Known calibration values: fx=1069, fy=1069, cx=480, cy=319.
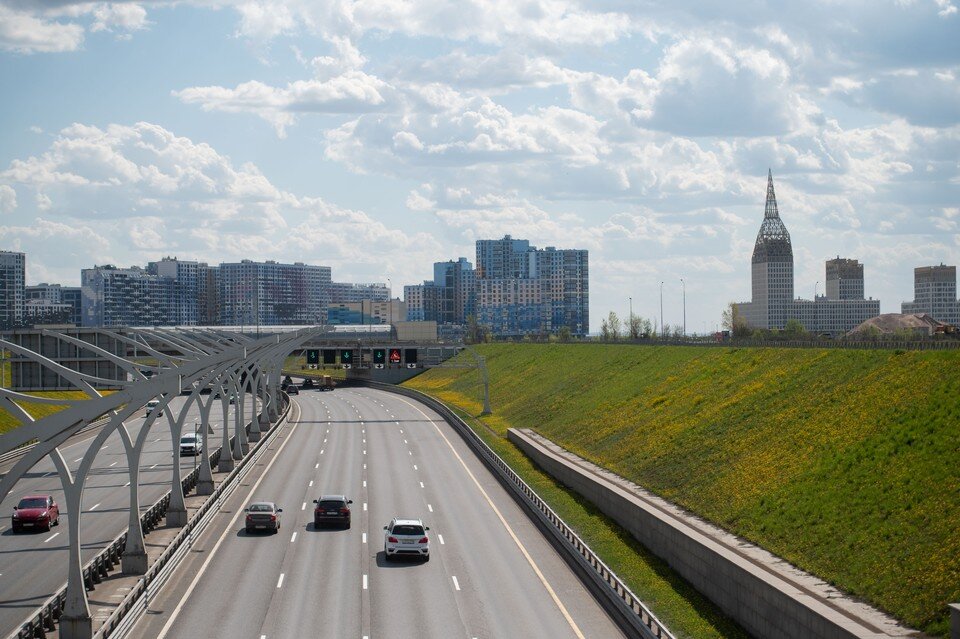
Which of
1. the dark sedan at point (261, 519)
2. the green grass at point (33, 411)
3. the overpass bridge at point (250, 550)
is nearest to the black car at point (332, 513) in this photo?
the overpass bridge at point (250, 550)

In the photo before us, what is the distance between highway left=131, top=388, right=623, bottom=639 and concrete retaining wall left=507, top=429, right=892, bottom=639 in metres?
3.38

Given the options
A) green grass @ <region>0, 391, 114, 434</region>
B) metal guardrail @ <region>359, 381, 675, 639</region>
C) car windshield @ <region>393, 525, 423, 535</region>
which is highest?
green grass @ <region>0, 391, 114, 434</region>

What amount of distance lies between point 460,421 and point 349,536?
142ft

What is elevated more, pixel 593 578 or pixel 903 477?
pixel 903 477

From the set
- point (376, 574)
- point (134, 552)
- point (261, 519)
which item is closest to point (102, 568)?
point (134, 552)

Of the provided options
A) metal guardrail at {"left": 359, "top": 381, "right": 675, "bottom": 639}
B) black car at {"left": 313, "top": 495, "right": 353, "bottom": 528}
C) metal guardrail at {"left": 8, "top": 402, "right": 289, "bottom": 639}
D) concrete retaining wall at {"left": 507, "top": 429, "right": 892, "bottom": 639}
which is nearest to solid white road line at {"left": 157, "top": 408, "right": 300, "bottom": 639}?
metal guardrail at {"left": 8, "top": 402, "right": 289, "bottom": 639}

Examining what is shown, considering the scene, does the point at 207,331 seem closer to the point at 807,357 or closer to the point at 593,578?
the point at 807,357

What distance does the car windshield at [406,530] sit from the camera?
36.5m

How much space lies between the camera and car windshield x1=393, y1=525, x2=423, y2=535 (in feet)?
120

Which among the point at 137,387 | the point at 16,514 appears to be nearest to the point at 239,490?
the point at 16,514

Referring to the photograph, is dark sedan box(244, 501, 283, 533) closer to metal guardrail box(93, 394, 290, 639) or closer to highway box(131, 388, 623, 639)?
highway box(131, 388, 623, 639)

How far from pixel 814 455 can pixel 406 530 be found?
1480 centimetres

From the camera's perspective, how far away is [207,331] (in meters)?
84.4

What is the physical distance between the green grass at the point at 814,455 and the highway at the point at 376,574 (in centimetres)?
324
